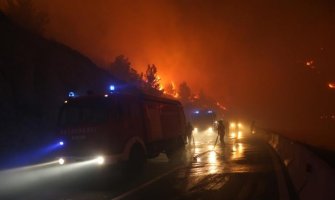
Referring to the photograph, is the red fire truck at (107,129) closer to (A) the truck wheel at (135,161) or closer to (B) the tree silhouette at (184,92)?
(A) the truck wheel at (135,161)

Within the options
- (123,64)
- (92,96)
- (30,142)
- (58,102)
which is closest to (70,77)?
(58,102)

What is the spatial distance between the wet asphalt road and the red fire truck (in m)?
0.87

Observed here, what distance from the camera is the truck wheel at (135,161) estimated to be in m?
15.5

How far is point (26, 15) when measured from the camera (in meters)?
53.2

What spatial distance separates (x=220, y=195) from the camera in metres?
11.2

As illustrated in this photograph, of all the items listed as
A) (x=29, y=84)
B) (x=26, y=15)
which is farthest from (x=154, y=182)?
(x=26, y=15)

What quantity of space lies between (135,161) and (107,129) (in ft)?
5.96

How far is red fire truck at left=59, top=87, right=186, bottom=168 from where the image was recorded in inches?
587

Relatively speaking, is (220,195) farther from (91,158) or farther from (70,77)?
(70,77)

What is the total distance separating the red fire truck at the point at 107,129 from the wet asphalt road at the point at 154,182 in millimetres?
871

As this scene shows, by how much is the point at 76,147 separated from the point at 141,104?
10.9 ft

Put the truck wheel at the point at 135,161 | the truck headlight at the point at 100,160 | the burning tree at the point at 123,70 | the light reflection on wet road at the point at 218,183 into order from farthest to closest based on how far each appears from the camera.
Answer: the burning tree at the point at 123,70, the truck wheel at the point at 135,161, the truck headlight at the point at 100,160, the light reflection on wet road at the point at 218,183

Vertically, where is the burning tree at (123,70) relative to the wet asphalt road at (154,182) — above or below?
above

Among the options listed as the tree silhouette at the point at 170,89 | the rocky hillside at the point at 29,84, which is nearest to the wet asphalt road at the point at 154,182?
the rocky hillside at the point at 29,84
